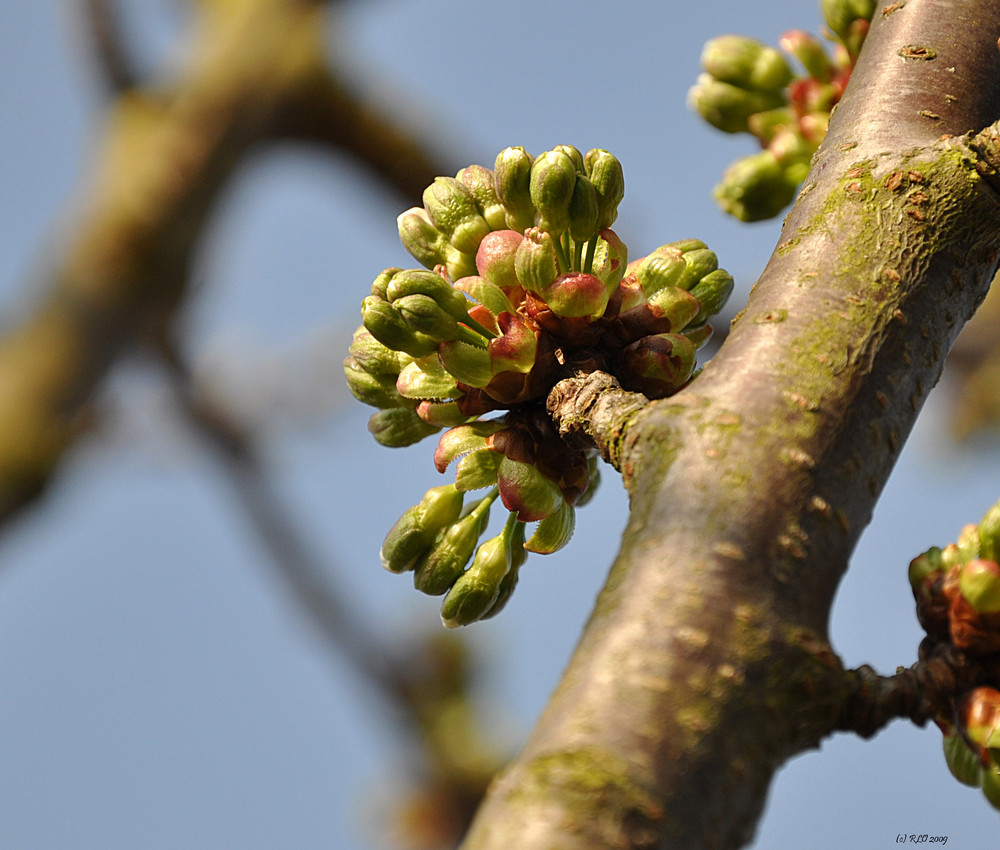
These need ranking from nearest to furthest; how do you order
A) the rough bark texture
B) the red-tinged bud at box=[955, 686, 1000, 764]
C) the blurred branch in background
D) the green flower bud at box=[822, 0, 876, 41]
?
the rough bark texture, the red-tinged bud at box=[955, 686, 1000, 764], the green flower bud at box=[822, 0, 876, 41], the blurred branch in background

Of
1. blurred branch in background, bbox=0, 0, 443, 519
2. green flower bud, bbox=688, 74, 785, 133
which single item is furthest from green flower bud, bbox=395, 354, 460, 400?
blurred branch in background, bbox=0, 0, 443, 519

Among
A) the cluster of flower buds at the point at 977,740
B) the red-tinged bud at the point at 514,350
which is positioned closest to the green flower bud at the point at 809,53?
the red-tinged bud at the point at 514,350

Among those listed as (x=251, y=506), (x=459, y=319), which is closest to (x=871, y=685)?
(x=459, y=319)

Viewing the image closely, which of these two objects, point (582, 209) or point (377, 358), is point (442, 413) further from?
point (582, 209)

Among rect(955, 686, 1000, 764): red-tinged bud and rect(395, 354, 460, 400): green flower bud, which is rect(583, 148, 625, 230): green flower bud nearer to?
rect(395, 354, 460, 400): green flower bud

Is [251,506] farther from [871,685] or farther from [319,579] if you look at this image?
[871,685]

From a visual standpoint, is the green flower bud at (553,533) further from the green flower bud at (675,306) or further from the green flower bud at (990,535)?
the green flower bud at (990,535)
